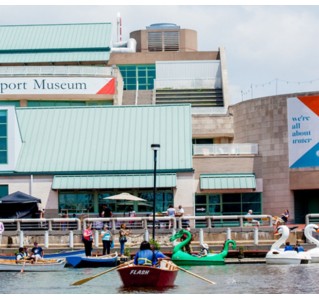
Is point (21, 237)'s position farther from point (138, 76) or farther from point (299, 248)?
point (138, 76)

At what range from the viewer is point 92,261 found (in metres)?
47.1

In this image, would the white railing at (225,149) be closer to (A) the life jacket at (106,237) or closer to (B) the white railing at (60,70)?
(B) the white railing at (60,70)

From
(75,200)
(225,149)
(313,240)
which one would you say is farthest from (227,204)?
(313,240)

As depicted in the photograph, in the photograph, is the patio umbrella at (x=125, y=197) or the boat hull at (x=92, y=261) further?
the patio umbrella at (x=125, y=197)

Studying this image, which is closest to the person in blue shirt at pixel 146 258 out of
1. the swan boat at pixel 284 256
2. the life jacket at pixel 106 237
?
the swan boat at pixel 284 256

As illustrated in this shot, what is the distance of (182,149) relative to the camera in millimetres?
63375

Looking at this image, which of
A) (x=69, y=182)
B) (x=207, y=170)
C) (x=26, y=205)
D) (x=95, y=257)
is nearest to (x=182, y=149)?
(x=207, y=170)

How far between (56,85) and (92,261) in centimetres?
2641

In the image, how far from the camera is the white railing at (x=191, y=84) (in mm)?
77750

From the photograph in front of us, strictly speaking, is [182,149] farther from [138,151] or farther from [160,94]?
[160,94]

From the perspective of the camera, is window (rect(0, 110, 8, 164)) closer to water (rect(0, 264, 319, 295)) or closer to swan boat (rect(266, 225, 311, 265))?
water (rect(0, 264, 319, 295))

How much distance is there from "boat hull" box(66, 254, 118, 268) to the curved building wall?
59.9 feet

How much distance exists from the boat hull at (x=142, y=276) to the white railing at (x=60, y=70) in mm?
36264

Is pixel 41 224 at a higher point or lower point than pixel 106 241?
higher
